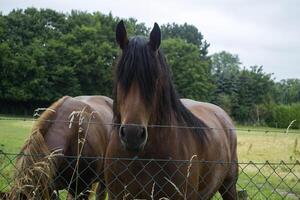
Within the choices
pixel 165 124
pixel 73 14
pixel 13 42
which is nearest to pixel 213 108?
pixel 165 124

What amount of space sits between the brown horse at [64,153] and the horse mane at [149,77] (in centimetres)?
48

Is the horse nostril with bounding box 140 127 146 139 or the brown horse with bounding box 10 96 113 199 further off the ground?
the horse nostril with bounding box 140 127 146 139

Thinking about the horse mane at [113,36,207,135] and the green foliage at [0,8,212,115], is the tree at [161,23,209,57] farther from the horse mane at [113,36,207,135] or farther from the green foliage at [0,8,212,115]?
the horse mane at [113,36,207,135]

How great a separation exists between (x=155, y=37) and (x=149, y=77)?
476mm

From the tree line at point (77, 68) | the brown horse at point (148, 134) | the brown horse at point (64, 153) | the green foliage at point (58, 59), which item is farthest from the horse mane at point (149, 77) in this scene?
the green foliage at point (58, 59)

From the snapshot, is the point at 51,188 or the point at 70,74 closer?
the point at 51,188

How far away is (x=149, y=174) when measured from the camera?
395 centimetres

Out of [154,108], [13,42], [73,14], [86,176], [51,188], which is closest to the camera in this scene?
[154,108]

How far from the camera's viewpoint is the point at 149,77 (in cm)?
393

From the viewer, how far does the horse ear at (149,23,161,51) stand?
4164 millimetres

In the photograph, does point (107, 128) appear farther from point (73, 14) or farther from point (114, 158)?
point (73, 14)

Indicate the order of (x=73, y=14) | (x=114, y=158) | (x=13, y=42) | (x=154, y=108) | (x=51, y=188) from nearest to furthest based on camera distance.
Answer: (x=114, y=158), (x=154, y=108), (x=51, y=188), (x=13, y=42), (x=73, y=14)

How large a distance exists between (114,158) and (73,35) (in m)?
60.7

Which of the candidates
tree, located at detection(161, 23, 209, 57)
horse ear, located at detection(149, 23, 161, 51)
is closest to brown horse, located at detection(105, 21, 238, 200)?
horse ear, located at detection(149, 23, 161, 51)
